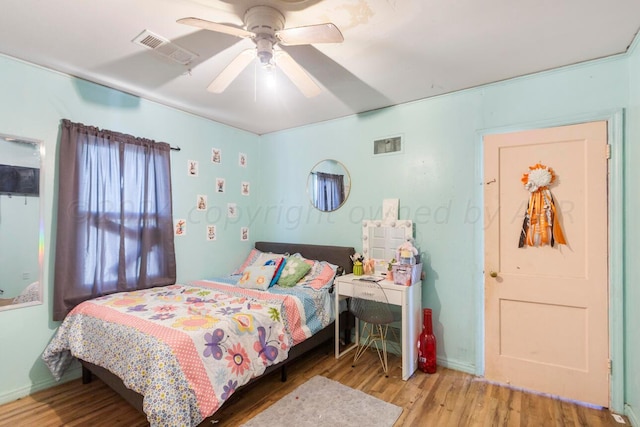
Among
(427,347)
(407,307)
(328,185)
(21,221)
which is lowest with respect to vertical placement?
(427,347)

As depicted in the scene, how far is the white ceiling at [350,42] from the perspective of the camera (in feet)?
5.59

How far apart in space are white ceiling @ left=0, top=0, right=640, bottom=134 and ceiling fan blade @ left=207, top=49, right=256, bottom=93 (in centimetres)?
21

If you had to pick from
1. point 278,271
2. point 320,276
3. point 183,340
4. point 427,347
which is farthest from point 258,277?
point 427,347

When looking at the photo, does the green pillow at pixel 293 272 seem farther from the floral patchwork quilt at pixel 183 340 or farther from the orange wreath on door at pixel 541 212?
the orange wreath on door at pixel 541 212

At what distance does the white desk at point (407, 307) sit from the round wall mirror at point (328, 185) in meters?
0.99

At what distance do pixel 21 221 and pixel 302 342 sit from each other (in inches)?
94.1

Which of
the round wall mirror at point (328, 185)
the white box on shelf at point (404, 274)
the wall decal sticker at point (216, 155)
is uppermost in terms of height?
the wall decal sticker at point (216, 155)

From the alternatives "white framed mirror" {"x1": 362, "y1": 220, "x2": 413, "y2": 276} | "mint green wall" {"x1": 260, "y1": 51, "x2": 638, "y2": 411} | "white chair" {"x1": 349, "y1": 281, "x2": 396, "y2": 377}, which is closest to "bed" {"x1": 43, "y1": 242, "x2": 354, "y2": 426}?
"white chair" {"x1": 349, "y1": 281, "x2": 396, "y2": 377}

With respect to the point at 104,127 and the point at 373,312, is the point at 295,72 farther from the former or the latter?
the point at 373,312

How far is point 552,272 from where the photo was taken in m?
2.37

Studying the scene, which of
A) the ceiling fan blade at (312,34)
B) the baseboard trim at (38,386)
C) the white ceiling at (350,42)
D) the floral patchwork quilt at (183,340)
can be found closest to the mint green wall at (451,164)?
the white ceiling at (350,42)

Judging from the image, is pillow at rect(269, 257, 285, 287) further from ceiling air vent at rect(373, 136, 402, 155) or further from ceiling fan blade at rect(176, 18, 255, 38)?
ceiling fan blade at rect(176, 18, 255, 38)

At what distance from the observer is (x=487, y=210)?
2.62 m

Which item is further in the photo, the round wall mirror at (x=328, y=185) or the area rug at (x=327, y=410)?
the round wall mirror at (x=328, y=185)
